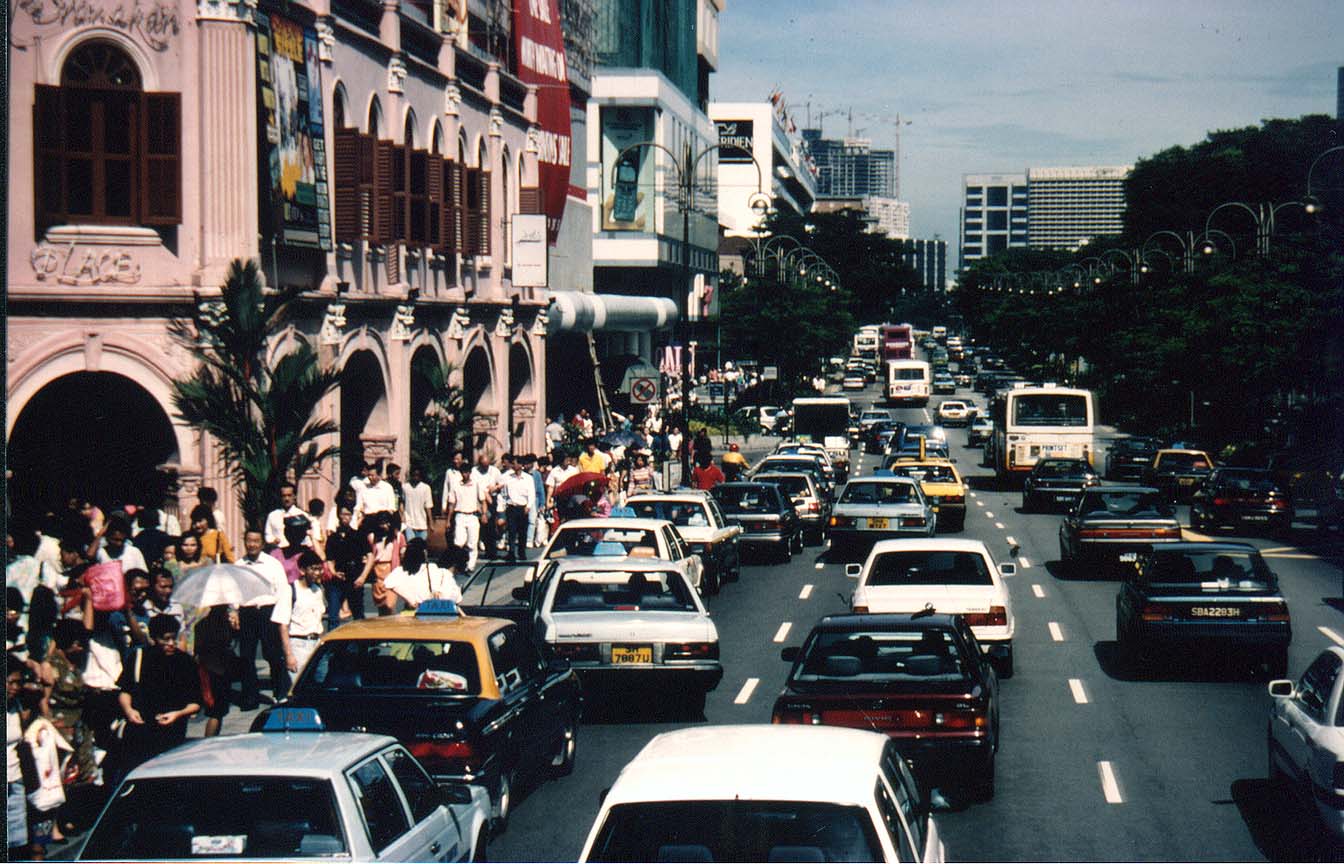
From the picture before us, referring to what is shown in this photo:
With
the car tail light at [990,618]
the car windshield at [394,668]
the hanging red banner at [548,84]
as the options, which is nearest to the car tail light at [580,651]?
the car windshield at [394,668]

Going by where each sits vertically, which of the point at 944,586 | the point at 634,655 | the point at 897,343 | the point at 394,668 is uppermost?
the point at 897,343

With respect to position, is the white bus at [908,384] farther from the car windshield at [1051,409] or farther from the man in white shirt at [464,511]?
the man in white shirt at [464,511]

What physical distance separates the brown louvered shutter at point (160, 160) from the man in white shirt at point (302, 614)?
26.9 feet

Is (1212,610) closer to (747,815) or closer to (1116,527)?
(1116,527)

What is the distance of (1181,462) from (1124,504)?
2017 cm

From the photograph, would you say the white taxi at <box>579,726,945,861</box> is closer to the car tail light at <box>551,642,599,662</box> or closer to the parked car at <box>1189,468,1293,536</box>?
the car tail light at <box>551,642,599,662</box>

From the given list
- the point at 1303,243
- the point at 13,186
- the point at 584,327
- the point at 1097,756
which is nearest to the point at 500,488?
the point at 13,186

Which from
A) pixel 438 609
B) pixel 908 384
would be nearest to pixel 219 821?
pixel 438 609

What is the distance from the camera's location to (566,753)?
1467 cm

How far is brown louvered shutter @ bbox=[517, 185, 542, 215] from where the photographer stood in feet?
139

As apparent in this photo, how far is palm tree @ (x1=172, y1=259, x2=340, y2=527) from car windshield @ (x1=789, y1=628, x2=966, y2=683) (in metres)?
7.84

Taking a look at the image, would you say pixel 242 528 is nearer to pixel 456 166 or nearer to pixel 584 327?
pixel 456 166

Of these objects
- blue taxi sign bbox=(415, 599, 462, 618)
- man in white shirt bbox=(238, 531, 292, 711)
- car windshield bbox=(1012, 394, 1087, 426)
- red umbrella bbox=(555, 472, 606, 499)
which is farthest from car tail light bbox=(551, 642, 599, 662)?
car windshield bbox=(1012, 394, 1087, 426)

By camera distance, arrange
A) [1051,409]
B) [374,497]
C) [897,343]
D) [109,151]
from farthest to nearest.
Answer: [897,343] < [1051,409] < [374,497] < [109,151]
